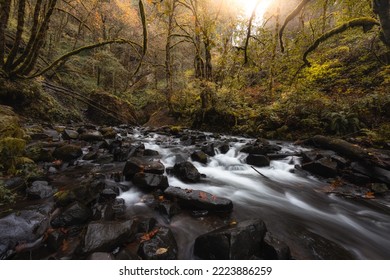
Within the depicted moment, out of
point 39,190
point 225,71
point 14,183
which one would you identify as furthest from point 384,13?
point 225,71

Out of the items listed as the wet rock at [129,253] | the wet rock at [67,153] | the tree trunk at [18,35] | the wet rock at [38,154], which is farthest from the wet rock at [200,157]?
the tree trunk at [18,35]

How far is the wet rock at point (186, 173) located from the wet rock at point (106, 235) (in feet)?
7.15

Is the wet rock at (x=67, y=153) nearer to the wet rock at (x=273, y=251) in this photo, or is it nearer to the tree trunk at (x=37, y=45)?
the tree trunk at (x=37, y=45)

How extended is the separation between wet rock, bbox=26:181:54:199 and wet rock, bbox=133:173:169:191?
4.72ft

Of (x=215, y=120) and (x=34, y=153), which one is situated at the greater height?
(x=215, y=120)

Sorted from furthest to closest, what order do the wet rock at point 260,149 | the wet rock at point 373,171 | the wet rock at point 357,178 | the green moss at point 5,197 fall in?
the wet rock at point 260,149 < the wet rock at point 357,178 < the wet rock at point 373,171 < the green moss at point 5,197

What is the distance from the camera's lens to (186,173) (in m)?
4.76

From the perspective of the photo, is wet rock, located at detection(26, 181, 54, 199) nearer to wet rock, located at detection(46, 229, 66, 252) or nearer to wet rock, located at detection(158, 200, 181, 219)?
wet rock, located at detection(46, 229, 66, 252)

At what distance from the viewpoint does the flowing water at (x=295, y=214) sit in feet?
9.34

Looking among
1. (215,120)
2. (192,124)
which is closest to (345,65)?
(215,120)

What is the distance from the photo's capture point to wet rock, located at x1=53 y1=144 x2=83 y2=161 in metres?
5.22
